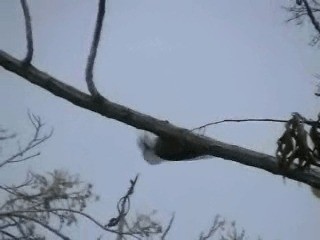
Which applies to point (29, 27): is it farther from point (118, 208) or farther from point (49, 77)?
point (118, 208)

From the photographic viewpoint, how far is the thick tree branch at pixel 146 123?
1242mm

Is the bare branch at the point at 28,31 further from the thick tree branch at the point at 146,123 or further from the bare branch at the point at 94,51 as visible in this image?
the bare branch at the point at 94,51

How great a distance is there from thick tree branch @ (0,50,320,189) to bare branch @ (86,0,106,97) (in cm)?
3

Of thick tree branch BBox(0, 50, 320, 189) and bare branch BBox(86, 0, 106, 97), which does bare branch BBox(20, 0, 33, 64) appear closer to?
thick tree branch BBox(0, 50, 320, 189)

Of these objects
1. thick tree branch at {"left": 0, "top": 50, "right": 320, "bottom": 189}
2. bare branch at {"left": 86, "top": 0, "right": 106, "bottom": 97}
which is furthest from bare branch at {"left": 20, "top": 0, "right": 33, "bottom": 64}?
bare branch at {"left": 86, "top": 0, "right": 106, "bottom": 97}

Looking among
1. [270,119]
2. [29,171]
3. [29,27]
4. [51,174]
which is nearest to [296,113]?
[270,119]

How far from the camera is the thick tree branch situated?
1.24 metres

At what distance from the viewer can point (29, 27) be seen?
4.18ft

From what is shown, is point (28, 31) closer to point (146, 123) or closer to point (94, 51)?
point (94, 51)

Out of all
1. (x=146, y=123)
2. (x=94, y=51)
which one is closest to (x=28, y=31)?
(x=94, y=51)

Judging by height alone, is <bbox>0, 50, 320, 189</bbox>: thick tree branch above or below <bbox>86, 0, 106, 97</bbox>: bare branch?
below

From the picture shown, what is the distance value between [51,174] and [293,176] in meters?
6.11

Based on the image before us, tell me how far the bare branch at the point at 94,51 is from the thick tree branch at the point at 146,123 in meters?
0.03

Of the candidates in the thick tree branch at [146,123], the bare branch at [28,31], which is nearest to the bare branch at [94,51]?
the thick tree branch at [146,123]
